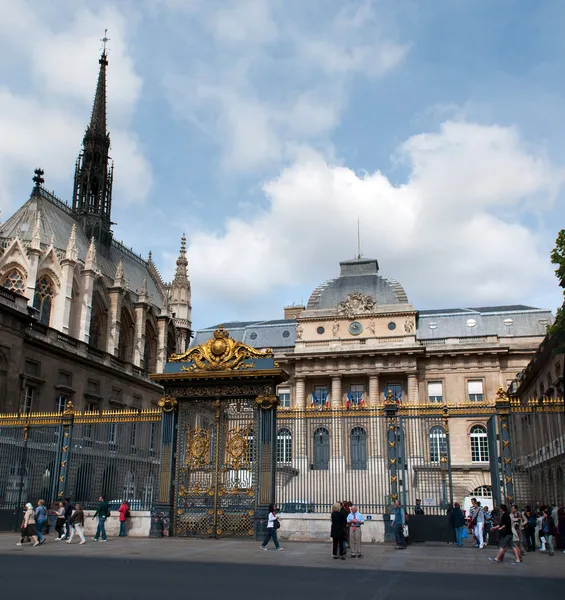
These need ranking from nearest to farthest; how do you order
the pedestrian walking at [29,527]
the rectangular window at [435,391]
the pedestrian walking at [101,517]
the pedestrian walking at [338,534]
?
the pedestrian walking at [338,534], the pedestrian walking at [29,527], the pedestrian walking at [101,517], the rectangular window at [435,391]

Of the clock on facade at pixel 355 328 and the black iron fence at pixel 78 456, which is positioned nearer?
the black iron fence at pixel 78 456

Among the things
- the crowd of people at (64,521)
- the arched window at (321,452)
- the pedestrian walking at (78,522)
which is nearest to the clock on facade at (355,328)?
the arched window at (321,452)

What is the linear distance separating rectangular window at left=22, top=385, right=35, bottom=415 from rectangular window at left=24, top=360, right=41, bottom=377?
65cm

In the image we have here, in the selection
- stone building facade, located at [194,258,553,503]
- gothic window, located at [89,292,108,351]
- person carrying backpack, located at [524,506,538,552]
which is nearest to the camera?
person carrying backpack, located at [524,506,538,552]

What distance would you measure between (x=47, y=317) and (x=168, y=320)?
15.2m

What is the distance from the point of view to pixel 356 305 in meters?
48.3

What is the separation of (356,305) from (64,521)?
33.0 m

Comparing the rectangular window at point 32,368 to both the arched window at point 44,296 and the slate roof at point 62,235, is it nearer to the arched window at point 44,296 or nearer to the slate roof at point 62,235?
the arched window at point 44,296

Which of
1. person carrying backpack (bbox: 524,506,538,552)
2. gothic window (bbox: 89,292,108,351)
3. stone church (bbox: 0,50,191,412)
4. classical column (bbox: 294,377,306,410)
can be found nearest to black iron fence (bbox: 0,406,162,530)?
stone church (bbox: 0,50,191,412)

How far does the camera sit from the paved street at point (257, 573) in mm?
8648

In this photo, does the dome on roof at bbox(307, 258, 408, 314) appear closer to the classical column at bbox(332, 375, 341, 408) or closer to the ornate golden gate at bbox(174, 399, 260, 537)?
the classical column at bbox(332, 375, 341, 408)

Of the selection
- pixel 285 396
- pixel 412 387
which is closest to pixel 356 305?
pixel 412 387

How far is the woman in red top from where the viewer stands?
17594 mm

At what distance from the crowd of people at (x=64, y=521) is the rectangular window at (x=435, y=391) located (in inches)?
1252
